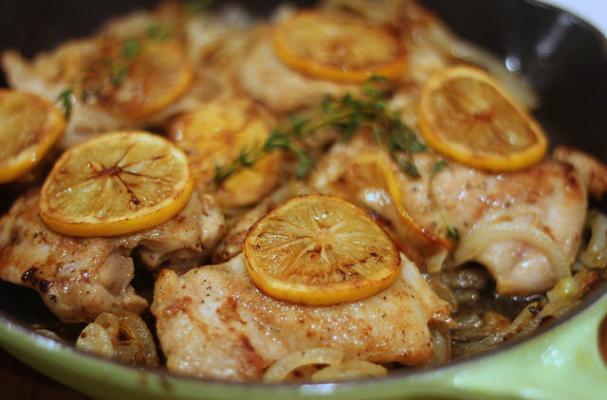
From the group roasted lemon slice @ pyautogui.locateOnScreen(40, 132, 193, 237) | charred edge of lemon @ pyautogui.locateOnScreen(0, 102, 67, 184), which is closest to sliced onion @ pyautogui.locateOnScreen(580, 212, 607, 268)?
roasted lemon slice @ pyautogui.locateOnScreen(40, 132, 193, 237)

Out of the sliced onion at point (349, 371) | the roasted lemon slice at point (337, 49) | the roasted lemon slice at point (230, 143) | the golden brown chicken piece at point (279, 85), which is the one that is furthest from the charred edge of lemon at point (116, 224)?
the roasted lemon slice at point (337, 49)

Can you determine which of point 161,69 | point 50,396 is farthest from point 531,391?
point 161,69

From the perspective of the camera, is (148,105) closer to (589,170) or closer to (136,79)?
(136,79)

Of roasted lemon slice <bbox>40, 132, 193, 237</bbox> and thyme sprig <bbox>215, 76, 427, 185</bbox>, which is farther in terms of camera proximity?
thyme sprig <bbox>215, 76, 427, 185</bbox>

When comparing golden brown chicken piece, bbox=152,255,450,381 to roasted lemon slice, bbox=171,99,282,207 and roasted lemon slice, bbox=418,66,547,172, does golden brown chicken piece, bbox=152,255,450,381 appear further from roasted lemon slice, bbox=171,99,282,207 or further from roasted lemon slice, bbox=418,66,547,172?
roasted lemon slice, bbox=418,66,547,172

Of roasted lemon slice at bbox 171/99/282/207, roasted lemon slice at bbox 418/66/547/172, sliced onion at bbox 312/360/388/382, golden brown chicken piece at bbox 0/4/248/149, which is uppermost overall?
roasted lemon slice at bbox 418/66/547/172

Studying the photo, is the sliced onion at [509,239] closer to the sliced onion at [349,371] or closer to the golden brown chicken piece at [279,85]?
the sliced onion at [349,371]
